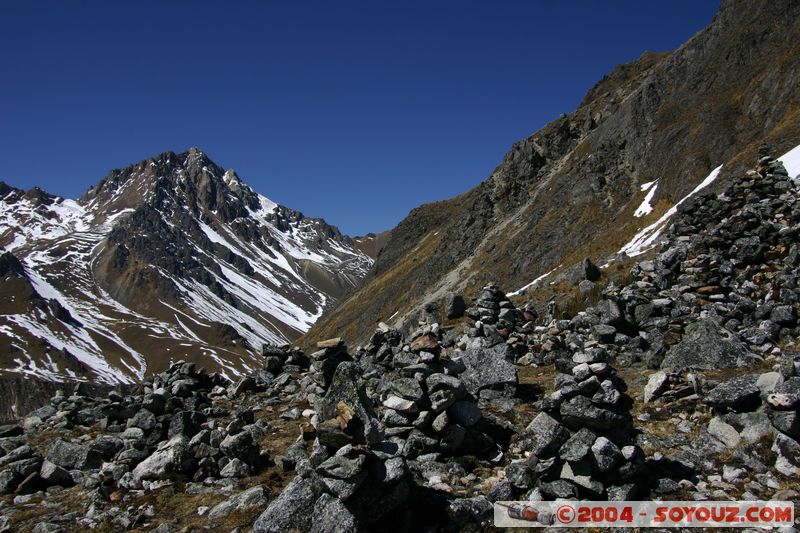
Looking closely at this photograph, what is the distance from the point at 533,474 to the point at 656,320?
12.0 metres

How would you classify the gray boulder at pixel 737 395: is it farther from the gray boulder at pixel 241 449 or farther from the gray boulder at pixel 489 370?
the gray boulder at pixel 241 449

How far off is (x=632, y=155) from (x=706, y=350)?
48064 mm

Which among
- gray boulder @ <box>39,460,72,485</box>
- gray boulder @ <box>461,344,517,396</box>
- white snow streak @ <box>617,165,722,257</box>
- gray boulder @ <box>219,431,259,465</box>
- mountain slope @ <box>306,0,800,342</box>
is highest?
mountain slope @ <box>306,0,800,342</box>

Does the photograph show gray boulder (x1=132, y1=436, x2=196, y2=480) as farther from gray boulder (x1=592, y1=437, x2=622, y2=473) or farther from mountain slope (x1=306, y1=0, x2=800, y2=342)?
mountain slope (x1=306, y1=0, x2=800, y2=342)

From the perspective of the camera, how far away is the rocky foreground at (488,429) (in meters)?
10.1

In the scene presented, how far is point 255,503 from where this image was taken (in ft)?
36.2

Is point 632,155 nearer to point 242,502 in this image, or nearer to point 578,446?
point 578,446

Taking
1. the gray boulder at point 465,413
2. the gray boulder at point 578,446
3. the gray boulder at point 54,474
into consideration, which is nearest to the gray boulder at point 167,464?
the gray boulder at point 54,474

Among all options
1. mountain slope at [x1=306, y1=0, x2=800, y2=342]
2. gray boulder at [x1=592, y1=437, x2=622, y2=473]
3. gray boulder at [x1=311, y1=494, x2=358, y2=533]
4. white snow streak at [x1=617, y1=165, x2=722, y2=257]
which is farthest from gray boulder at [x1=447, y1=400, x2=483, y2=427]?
mountain slope at [x1=306, y1=0, x2=800, y2=342]

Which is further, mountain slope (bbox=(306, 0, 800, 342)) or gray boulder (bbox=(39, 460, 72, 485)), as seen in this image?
mountain slope (bbox=(306, 0, 800, 342))

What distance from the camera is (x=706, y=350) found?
51.2ft

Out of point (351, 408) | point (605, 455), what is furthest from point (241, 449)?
point (605, 455)

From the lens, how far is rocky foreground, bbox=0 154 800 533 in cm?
1005

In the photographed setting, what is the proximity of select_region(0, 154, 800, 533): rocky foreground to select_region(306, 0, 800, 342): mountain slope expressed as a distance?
43.1 ft
